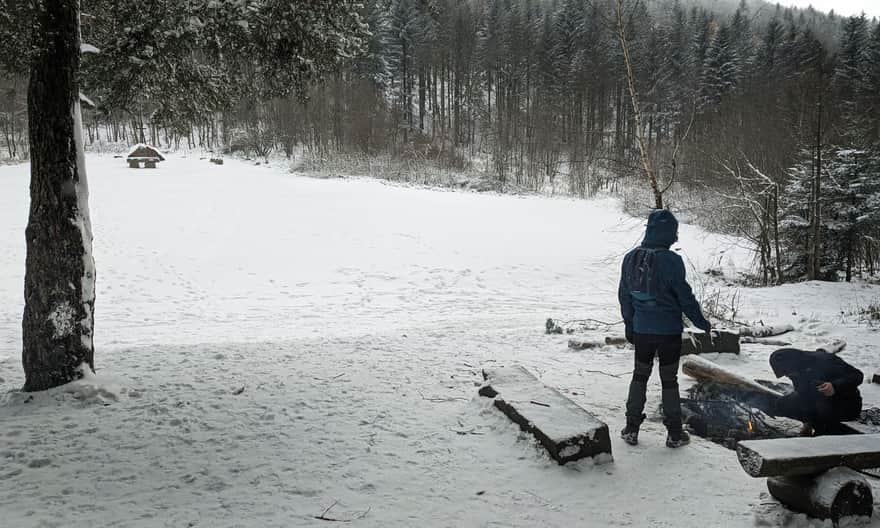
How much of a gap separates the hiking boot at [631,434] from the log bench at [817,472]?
3.55ft

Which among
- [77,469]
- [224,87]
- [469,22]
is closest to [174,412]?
[77,469]

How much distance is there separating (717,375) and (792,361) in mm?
1283

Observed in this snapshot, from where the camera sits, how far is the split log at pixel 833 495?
9.70ft

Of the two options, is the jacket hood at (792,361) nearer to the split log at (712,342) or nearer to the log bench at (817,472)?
the log bench at (817,472)

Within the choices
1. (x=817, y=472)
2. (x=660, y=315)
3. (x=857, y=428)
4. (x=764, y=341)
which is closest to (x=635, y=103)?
(x=764, y=341)

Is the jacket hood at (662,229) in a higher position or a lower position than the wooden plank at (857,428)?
higher

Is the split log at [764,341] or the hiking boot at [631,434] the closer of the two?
the hiking boot at [631,434]

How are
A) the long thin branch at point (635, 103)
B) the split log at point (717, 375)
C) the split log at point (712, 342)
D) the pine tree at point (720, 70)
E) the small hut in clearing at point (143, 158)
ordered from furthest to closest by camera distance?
the pine tree at point (720, 70) < the small hut in clearing at point (143, 158) < the long thin branch at point (635, 103) < the split log at point (712, 342) < the split log at point (717, 375)

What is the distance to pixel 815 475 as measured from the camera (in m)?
3.09

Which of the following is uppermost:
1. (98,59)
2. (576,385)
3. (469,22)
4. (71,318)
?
(469,22)

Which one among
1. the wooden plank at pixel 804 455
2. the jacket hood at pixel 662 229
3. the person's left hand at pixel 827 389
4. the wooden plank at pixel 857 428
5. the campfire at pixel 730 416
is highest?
the jacket hood at pixel 662 229

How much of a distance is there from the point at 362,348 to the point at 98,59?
429 cm

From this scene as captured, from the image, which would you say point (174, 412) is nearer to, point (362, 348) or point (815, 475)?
point (362, 348)

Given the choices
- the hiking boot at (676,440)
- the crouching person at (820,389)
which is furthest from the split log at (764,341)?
the hiking boot at (676,440)
